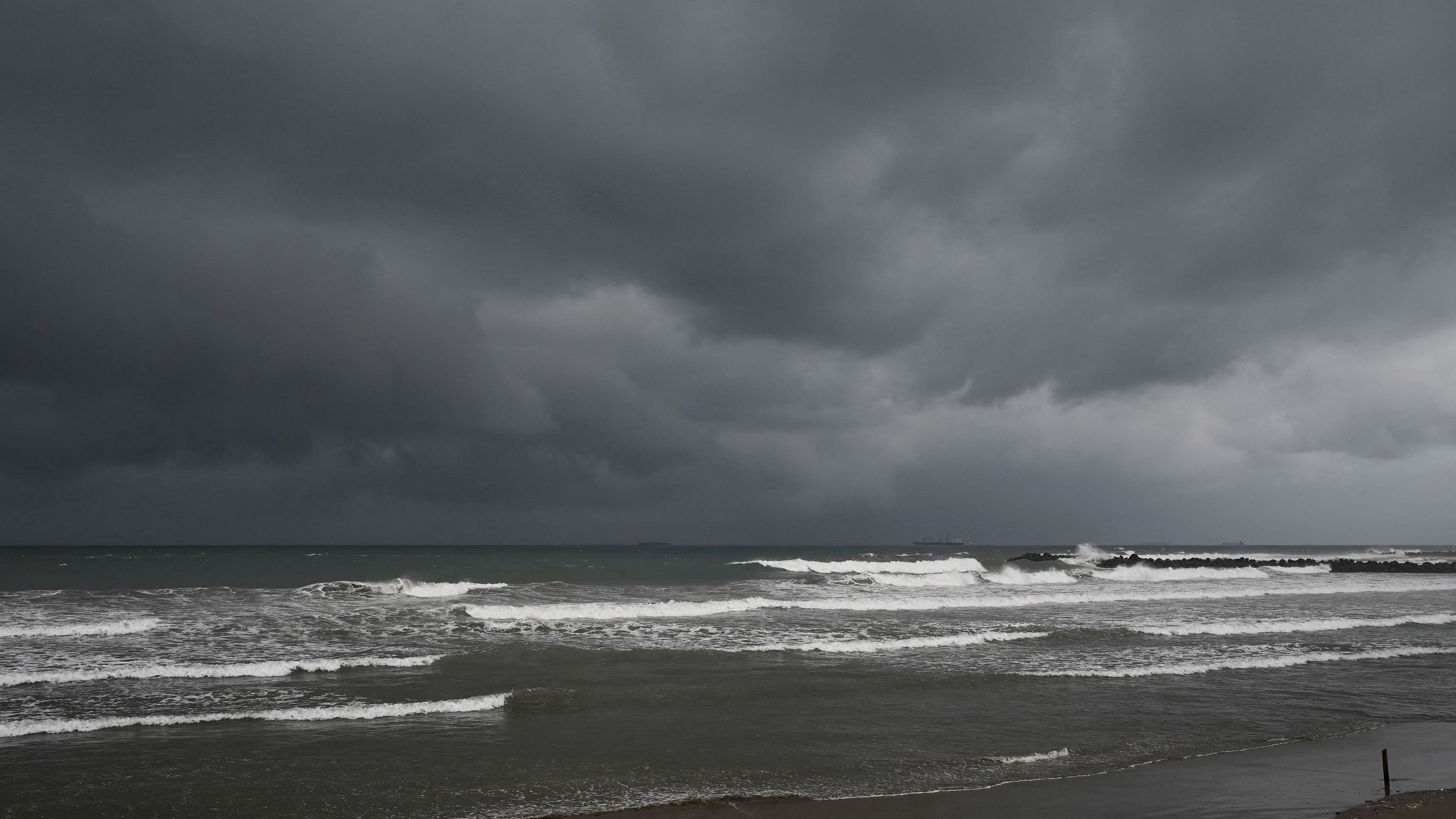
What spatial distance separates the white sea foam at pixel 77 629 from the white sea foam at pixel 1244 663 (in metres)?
22.9

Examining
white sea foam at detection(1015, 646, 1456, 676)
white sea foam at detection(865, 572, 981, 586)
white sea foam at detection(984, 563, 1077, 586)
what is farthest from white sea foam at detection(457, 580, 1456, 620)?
white sea foam at detection(1015, 646, 1456, 676)

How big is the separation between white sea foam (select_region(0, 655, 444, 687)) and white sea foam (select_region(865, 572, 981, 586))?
116ft

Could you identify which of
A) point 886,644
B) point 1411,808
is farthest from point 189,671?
point 1411,808

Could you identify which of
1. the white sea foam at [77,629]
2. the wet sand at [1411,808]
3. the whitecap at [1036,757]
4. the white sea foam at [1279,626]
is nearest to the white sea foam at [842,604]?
the white sea foam at [1279,626]

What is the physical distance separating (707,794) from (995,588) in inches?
1423

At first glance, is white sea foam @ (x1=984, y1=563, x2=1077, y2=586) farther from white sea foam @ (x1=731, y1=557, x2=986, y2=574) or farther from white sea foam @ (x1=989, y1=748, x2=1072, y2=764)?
white sea foam @ (x1=989, y1=748, x2=1072, y2=764)

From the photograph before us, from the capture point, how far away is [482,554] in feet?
424

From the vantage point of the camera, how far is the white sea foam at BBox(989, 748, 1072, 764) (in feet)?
34.7

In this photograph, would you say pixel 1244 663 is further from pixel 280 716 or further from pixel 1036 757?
pixel 280 716

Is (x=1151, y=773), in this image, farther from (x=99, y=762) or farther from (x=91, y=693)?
(x=91, y=693)

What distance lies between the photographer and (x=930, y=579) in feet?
172

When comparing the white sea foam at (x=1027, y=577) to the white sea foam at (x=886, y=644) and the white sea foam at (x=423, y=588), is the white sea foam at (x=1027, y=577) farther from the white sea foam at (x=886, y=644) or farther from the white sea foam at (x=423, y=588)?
the white sea foam at (x=423, y=588)

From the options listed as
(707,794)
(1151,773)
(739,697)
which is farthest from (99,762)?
(1151,773)

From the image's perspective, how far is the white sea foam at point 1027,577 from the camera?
5062 centimetres
